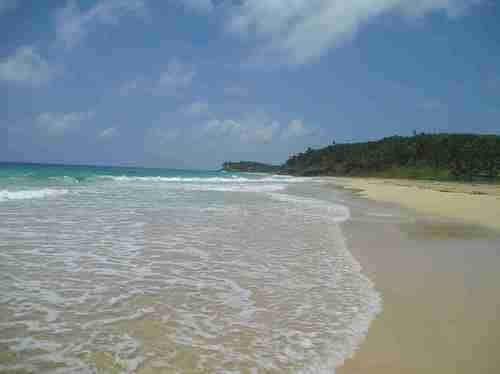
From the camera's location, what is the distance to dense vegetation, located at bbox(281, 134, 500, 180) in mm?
74750

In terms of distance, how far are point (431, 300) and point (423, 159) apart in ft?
317

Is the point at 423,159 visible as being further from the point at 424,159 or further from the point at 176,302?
the point at 176,302

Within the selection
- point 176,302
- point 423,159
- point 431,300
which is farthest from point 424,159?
point 176,302

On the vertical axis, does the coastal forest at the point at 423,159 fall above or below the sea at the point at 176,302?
above

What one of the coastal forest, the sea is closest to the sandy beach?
the sea

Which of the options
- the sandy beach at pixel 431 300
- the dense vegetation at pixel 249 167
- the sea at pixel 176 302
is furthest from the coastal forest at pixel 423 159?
the sea at pixel 176 302

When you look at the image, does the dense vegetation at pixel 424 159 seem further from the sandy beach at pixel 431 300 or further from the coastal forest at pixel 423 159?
the sandy beach at pixel 431 300

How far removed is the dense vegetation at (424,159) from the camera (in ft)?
245

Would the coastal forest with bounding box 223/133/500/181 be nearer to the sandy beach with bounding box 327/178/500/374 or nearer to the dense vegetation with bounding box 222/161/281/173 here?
the dense vegetation with bounding box 222/161/281/173

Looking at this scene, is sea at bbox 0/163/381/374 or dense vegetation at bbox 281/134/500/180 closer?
sea at bbox 0/163/381/374

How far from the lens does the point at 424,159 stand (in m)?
91.1

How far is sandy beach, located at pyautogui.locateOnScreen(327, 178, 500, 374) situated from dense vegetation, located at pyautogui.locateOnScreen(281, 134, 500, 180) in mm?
71004

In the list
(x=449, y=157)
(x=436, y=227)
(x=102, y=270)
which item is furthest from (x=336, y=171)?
(x=102, y=270)

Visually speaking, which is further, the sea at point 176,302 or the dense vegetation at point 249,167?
the dense vegetation at point 249,167
